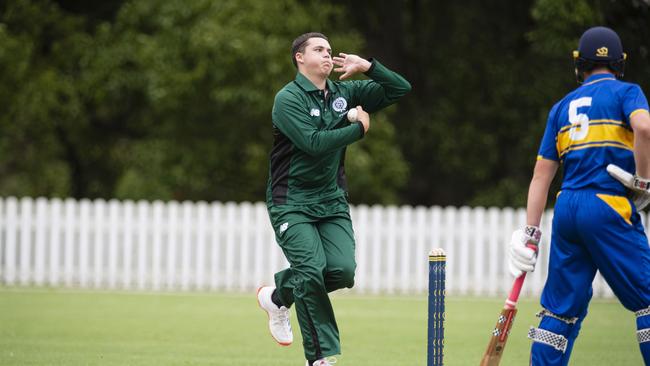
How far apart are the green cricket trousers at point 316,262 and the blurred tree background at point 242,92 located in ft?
26.7

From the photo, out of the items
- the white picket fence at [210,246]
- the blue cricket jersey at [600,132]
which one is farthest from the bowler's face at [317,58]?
the white picket fence at [210,246]

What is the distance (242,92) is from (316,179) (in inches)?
449

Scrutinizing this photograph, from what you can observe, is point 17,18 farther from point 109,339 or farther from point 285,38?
point 109,339

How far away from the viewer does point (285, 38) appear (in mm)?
18000

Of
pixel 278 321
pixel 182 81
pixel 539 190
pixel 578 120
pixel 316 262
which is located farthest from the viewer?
pixel 182 81

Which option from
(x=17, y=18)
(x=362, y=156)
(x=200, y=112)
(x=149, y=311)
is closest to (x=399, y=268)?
(x=362, y=156)

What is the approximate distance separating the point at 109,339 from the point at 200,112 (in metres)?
10.7

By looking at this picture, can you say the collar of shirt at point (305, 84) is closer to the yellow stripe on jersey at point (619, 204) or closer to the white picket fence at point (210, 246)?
the yellow stripe on jersey at point (619, 204)

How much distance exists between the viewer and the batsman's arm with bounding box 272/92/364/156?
6363mm

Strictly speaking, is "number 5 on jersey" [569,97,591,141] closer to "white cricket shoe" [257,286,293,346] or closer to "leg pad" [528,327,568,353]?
"leg pad" [528,327,568,353]

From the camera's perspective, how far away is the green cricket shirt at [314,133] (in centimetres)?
641

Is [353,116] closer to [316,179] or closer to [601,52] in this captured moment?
[316,179]

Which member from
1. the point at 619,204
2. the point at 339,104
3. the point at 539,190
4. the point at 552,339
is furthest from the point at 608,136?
the point at 339,104

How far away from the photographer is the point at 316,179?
6715mm
